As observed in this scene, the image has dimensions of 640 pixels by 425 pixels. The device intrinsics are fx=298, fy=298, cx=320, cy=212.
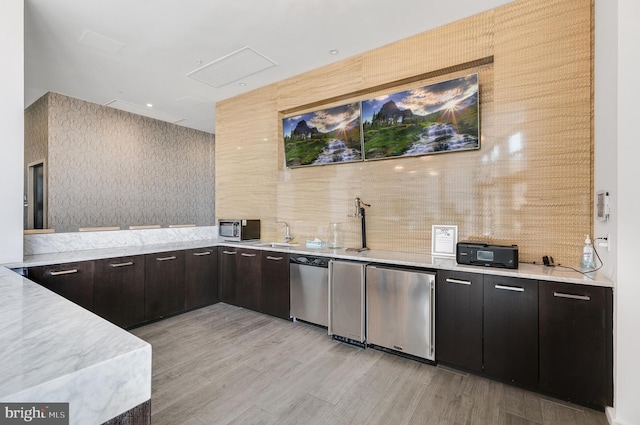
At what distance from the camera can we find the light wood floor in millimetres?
2008

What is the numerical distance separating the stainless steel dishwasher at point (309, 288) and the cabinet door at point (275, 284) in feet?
0.28

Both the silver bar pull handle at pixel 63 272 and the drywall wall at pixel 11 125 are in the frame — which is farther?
the silver bar pull handle at pixel 63 272

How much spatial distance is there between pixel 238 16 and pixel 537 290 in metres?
3.55

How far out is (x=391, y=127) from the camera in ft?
11.2

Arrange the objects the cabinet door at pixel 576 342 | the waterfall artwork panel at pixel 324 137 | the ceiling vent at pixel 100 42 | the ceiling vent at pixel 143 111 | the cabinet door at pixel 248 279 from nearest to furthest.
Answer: the cabinet door at pixel 576 342, the ceiling vent at pixel 100 42, the waterfall artwork panel at pixel 324 137, the cabinet door at pixel 248 279, the ceiling vent at pixel 143 111

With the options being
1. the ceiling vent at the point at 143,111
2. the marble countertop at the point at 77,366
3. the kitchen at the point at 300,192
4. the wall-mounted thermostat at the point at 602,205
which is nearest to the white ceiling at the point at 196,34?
the kitchen at the point at 300,192

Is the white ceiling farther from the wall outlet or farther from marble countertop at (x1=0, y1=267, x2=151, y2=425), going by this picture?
marble countertop at (x1=0, y1=267, x2=151, y2=425)

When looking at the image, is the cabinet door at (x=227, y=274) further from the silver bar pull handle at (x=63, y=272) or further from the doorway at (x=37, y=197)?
the doorway at (x=37, y=197)

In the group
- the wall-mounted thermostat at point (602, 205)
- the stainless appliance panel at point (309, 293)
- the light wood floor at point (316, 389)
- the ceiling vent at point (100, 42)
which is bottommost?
the light wood floor at point (316, 389)

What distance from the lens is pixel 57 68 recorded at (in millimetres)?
3934

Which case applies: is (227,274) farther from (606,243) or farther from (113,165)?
(606,243)

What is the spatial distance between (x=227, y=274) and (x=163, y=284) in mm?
844

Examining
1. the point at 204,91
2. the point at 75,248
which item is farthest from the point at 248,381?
the point at 204,91

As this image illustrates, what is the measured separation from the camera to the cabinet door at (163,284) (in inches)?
142
